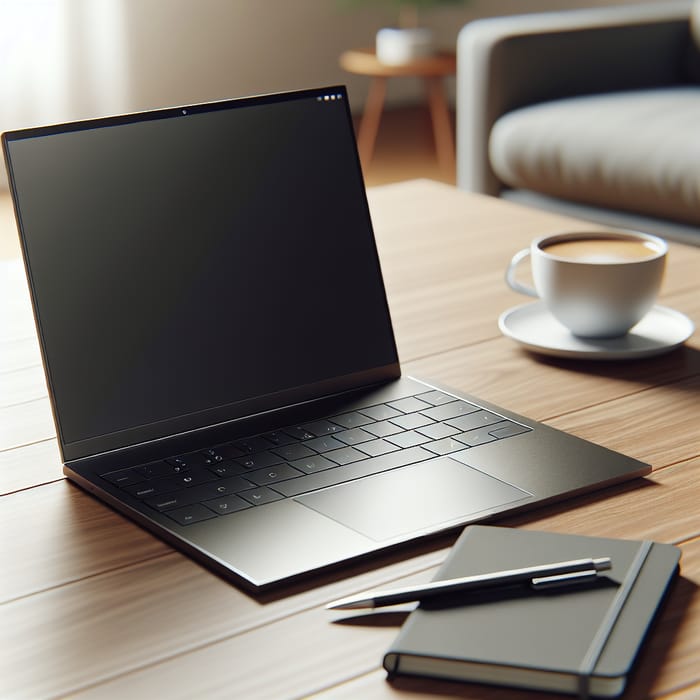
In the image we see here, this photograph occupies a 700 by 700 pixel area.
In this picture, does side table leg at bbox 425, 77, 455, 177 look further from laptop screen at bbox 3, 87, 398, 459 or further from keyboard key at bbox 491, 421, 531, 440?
keyboard key at bbox 491, 421, 531, 440

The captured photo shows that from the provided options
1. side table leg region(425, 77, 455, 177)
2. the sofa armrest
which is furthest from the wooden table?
side table leg region(425, 77, 455, 177)

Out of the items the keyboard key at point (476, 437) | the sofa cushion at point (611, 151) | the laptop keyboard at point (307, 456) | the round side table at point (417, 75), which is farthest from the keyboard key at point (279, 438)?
the round side table at point (417, 75)

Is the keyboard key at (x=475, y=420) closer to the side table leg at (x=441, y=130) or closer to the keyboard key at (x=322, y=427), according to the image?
the keyboard key at (x=322, y=427)

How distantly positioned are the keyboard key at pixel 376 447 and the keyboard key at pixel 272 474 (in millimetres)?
52

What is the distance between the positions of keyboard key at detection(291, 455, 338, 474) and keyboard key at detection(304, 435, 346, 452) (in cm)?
1

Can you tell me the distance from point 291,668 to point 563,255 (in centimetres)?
54

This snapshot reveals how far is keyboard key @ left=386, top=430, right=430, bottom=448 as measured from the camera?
2.42ft

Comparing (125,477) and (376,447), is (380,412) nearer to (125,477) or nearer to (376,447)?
(376,447)

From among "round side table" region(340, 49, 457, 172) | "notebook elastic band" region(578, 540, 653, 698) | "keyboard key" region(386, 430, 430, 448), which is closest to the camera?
"notebook elastic band" region(578, 540, 653, 698)

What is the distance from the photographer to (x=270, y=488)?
2.22ft

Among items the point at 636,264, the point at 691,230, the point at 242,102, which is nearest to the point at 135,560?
the point at 242,102

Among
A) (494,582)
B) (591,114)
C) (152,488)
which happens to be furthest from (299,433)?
(591,114)

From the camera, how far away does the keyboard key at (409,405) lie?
31.4 inches

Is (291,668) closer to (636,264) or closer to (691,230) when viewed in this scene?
(636,264)
